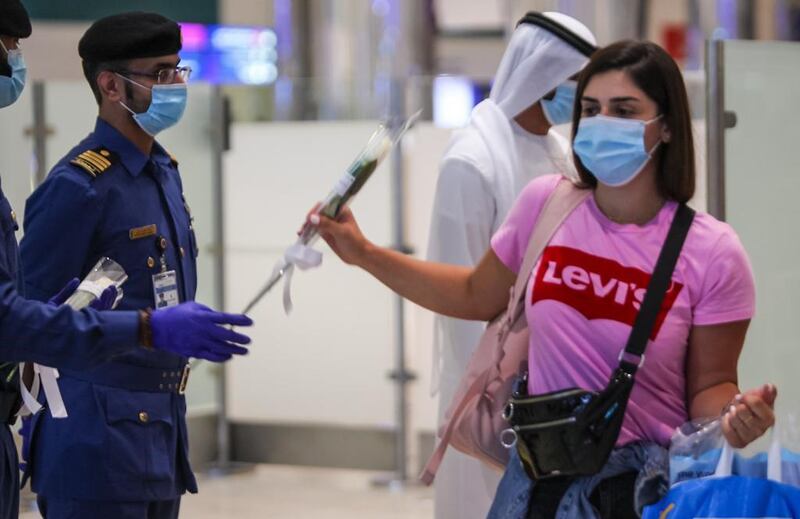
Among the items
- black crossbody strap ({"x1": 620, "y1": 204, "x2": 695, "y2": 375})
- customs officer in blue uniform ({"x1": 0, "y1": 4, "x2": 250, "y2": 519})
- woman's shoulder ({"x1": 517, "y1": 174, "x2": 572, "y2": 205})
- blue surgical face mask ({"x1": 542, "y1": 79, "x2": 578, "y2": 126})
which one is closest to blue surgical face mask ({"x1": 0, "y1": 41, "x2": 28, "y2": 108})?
customs officer in blue uniform ({"x1": 0, "y1": 4, "x2": 250, "y2": 519})

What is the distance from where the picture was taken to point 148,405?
3.36 meters

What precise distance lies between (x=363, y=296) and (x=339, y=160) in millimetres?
673

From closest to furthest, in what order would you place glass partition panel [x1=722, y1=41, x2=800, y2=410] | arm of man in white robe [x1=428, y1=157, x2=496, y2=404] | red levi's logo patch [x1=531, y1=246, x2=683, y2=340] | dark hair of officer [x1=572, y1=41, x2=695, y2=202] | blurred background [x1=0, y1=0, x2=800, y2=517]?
1. red levi's logo patch [x1=531, y1=246, x2=683, y2=340]
2. dark hair of officer [x1=572, y1=41, x2=695, y2=202]
3. arm of man in white robe [x1=428, y1=157, x2=496, y2=404]
4. glass partition panel [x1=722, y1=41, x2=800, y2=410]
5. blurred background [x1=0, y1=0, x2=800, y2=517]

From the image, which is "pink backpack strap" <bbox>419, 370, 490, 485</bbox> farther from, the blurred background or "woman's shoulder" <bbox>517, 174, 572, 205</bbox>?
the blurred background

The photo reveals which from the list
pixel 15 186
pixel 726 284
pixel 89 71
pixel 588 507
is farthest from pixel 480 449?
pixel 15 186

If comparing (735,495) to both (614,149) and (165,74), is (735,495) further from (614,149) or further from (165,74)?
(165,74)

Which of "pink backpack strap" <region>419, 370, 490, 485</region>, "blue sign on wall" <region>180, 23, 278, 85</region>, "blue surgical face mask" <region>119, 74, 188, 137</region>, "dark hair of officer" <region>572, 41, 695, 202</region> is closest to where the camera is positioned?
"dark hair of officer" <region>572, 41, 695, 202</region>

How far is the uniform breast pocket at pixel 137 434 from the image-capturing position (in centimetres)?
330

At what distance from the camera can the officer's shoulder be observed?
3.35 metres

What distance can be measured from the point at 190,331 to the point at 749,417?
3.24 ft

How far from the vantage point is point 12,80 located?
301 centimetres

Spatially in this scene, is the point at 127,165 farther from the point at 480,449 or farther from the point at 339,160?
the point at 339,160

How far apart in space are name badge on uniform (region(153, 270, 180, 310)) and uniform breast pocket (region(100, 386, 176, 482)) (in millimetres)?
199

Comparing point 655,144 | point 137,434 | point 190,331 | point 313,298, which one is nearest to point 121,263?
point 137,434
